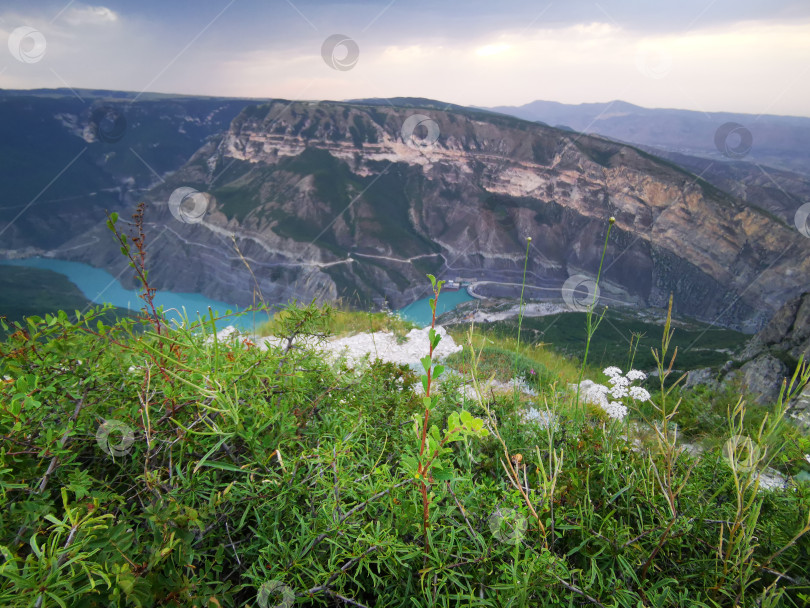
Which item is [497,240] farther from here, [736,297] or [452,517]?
[452,517]

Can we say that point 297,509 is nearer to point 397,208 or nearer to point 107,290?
point 397,208

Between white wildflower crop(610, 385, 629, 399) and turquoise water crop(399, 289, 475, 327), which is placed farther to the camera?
turquoise water crop(399, 289, 475, 327)

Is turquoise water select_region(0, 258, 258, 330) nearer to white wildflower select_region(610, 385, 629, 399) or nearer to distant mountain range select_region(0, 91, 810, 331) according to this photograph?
distant mountain range select_region(0, 91, 810, 331)

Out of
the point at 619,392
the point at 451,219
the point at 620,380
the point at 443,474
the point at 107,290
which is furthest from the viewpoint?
the point at 451,219

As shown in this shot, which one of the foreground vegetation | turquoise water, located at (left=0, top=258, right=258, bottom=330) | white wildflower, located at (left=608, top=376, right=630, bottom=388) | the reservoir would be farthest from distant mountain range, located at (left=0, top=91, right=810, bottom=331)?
the foreground vegetation

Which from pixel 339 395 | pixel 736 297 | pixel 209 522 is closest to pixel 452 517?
pixel 209 522

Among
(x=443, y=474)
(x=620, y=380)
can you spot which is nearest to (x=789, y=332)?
(x=620, y=380)

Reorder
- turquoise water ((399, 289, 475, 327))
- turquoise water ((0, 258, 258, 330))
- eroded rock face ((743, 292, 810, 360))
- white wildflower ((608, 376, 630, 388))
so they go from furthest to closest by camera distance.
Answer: turquoise water ((0, 258, 258, 330))
turquoise water ((399, 289, 475, 327))
eroded rock face ((743, 292, 810, 360))
white wildflower ((608, 376, 630, 388))

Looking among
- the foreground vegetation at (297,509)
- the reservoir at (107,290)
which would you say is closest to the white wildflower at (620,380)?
the foreground vegetation at (297,509)
